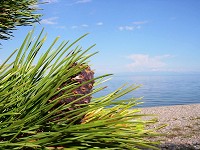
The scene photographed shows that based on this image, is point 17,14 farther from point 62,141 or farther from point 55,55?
point 62,141

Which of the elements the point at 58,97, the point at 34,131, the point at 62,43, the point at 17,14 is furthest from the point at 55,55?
the point at 17,14

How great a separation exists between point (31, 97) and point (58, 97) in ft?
0.37

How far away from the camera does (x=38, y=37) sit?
1234mm

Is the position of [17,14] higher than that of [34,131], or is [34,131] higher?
[17,14]

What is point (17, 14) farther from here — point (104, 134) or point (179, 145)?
point (179, 145)

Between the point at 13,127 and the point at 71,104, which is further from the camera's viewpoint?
the point at 71,104

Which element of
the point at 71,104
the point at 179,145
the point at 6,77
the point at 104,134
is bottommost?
the point at 179,145

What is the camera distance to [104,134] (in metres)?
1.21

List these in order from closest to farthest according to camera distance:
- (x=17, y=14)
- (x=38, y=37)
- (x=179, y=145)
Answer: (x=38, y=37) → (x=17, y=14) → (x=179, y=145)

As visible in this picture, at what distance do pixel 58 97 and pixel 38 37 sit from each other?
29cm

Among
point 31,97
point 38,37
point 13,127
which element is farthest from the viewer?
point 38,37

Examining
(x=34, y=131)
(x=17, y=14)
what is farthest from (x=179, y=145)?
(x=34, y=131)

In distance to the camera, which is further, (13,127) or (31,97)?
(31,97)

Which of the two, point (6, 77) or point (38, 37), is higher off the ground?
point (38, 37)
